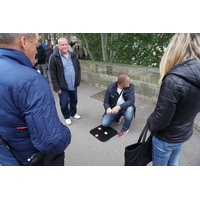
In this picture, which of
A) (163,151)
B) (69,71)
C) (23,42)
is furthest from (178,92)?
(69,71)

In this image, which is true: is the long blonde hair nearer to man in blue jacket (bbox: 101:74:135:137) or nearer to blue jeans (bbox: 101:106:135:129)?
man in blue jacket (bbox: 101:74:135:137)

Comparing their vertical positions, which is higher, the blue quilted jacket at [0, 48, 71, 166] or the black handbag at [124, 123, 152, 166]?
the blue quilted jacket at [0, 48, 71, 166]

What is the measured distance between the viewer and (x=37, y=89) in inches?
39.3

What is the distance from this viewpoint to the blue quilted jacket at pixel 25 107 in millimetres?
964

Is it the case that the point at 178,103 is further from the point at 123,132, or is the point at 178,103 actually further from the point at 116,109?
the point at 123,132

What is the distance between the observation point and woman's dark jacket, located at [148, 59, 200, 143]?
1.10m

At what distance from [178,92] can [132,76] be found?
135 inches

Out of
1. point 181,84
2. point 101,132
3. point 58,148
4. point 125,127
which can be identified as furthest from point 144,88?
point 58,148

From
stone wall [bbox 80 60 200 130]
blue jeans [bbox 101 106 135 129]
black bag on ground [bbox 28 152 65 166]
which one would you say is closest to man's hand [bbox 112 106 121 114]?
blue jeans [bbox 101 106 135 129]

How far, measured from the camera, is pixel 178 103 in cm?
120

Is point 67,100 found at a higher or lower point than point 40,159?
lower

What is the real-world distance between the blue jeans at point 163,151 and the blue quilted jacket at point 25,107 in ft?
3.07

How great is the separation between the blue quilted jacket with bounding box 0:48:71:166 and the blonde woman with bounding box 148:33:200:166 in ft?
2.83

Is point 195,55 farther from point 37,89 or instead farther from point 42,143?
point 42,143
